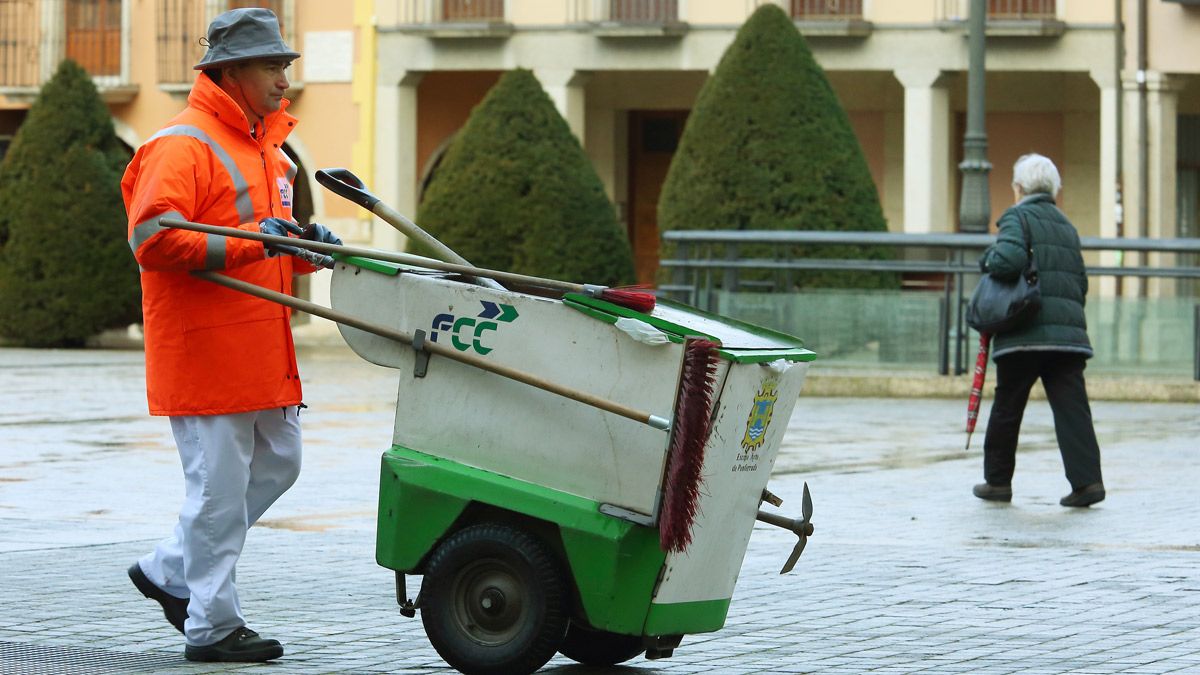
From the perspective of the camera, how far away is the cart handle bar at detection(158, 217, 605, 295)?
19.2 feet

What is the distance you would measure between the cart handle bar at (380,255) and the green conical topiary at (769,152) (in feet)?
55.6

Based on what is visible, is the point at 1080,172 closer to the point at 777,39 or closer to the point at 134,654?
the point at 777,39

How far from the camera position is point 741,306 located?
20094 mm

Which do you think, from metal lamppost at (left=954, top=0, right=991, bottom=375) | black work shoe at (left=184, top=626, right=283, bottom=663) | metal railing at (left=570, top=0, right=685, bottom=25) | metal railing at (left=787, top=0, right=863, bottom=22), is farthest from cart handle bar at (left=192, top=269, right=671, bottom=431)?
metal railing at (left=570, top=0, right=685, bottom=25)

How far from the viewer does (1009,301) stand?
422 inches

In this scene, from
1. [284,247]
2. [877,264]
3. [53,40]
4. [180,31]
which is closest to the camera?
[284,247]

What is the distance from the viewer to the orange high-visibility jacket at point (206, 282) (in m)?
6.15

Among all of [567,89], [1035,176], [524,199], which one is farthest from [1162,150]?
[1035,176]

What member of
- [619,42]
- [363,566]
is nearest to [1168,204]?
[619,42]

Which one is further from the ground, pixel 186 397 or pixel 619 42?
pixel 619 42

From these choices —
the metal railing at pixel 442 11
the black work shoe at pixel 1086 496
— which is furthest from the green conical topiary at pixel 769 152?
the black work shoe at pixel 1086 496

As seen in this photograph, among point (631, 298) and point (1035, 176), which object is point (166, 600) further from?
point (1035, 176)

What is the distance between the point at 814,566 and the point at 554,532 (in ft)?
9.03

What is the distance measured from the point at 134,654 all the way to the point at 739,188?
17862 millimetres
